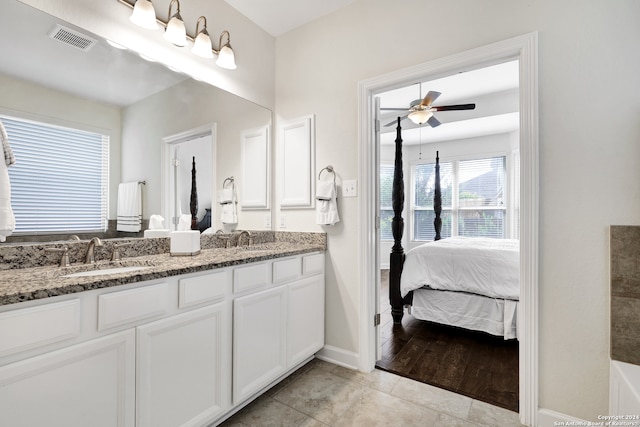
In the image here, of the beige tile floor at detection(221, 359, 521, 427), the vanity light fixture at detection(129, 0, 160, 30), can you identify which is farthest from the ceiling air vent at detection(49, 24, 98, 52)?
the beige tile floor at detection(221, 359, 521, 427)

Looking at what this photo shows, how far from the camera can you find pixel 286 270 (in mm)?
1917

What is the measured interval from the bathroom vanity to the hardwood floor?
90 centimetres

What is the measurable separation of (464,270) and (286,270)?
5.74ft

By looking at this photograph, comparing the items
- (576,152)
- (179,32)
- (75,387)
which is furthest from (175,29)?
(576,152)

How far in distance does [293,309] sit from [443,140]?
16.7 ft

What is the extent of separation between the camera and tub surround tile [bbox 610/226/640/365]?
137 cm

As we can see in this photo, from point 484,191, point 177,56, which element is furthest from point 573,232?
point 484,191

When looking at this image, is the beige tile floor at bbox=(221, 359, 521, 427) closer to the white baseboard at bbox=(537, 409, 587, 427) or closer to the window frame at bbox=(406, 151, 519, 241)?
the white baseboard at bbox=(537, 409, 587, 427)

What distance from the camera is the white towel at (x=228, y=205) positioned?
89.1 inches

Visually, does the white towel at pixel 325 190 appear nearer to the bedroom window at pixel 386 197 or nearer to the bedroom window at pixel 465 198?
the bedroom window at pixel 386 197

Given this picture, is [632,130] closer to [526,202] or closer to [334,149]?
[526,202]

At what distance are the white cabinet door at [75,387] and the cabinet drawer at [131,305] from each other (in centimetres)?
6

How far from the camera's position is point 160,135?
6.07 feet

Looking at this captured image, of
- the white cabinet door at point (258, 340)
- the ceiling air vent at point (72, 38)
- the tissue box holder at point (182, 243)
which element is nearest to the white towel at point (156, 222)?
the tissue box holder at point (182, 243)
